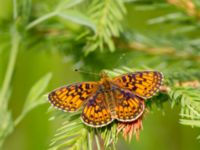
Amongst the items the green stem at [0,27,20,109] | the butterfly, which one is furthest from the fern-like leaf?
the green stem at [0,27,20,109]

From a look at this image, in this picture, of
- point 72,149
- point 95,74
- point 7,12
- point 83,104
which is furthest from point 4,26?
point 72,149

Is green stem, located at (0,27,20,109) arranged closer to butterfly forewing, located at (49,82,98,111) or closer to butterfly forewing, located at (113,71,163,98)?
butterfly forewing, located at (49,82,98,111)

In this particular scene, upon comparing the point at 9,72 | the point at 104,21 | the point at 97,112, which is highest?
the point at 104,21

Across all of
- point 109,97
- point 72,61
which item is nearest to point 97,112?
point 109,97

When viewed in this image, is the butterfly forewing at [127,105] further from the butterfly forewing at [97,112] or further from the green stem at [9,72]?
the green stem at [9,72]

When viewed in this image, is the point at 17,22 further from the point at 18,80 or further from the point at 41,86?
the point at 18,80

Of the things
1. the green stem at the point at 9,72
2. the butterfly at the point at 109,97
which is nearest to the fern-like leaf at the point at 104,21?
the butterfly at the point at 109,97

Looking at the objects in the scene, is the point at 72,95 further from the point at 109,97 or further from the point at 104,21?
the point at 104,21
